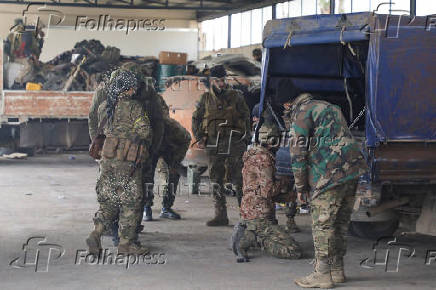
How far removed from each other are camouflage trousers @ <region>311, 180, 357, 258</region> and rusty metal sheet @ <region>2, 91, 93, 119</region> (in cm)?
1281

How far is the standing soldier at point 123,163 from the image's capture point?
793cm

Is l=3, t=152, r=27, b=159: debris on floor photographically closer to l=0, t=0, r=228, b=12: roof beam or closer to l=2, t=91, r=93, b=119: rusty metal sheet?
l=2, t=91, r=93, b=119: rusty metal sheet

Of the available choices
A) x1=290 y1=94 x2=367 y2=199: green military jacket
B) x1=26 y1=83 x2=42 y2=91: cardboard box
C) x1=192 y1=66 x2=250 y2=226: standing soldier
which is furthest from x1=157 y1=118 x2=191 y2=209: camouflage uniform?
x1=26 y1=83 x2=42 y2=91: cardboard box

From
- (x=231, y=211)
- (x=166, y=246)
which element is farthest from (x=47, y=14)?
(x=166, y=246)

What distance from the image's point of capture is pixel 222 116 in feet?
34.5

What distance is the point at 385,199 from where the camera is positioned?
8.17 metres

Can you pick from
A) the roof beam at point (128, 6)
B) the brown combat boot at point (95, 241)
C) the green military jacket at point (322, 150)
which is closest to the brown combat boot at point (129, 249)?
the brown combat boot at point (95, 241)

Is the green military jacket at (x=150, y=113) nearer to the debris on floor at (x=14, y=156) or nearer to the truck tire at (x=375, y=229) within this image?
the truck tire at (x=375, y=229)

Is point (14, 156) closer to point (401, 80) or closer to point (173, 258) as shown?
point (173, 258)

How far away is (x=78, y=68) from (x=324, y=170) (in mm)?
13645

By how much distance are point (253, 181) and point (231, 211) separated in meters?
3.42

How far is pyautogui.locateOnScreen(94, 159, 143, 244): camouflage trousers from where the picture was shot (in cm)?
793

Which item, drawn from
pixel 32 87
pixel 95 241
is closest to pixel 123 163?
pixel 95 241

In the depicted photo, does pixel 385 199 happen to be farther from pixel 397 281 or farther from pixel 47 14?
pixel 47 14
